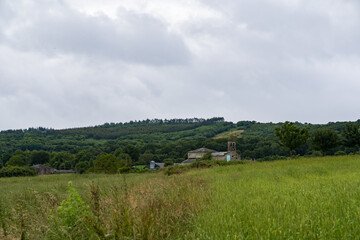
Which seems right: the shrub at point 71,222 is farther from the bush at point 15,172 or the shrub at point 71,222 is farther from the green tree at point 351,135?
the bush at point 15,172

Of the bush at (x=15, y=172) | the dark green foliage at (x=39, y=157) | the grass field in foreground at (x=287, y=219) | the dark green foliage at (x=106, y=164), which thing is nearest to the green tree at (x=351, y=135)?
the grass field in foreground at (x=287, y=219)

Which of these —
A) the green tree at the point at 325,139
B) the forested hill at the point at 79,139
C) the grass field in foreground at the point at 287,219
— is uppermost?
the forested hill at the point at 79,139

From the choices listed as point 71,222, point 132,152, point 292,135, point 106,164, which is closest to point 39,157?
point 132,152

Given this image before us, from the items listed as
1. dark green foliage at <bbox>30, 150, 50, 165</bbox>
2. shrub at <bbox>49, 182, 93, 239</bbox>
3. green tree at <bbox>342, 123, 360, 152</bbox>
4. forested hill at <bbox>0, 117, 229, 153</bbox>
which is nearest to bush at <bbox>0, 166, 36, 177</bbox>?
shrub at <bbox>49, 182, 93, 239</bbox>

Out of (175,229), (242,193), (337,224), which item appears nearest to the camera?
(337,224)

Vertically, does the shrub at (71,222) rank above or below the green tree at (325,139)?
below

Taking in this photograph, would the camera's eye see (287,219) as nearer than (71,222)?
Yes

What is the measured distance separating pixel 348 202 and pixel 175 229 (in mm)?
3540

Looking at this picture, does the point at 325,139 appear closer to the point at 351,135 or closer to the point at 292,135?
the point at 351,135

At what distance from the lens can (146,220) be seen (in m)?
5.22

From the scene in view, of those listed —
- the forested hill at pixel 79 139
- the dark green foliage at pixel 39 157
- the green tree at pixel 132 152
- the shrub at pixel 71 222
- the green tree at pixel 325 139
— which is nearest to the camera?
the shrub at pixel 71 222

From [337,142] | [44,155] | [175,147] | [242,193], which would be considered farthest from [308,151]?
[44,155]

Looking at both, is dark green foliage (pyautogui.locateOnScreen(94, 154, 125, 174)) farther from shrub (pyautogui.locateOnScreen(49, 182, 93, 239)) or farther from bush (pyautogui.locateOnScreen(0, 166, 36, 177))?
shrub (pyautogui.locateOnScreen(49, 182, 93, 239))

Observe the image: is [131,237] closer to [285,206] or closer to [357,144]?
[285,206]
